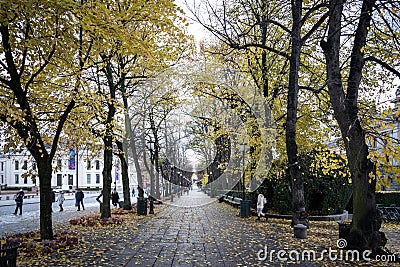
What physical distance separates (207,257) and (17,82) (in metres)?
6.98

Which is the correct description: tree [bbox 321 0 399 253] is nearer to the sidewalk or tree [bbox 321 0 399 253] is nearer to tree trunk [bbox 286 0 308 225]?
the sidewalk

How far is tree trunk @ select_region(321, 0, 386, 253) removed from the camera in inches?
392

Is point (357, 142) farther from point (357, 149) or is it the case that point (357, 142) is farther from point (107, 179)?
point (107, 179)

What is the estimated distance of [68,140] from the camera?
55.2 ft

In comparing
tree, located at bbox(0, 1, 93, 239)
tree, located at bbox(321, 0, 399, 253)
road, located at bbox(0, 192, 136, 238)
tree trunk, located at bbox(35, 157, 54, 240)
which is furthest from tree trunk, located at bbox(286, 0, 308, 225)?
road, located at bbox(0, 192, 136, 238)

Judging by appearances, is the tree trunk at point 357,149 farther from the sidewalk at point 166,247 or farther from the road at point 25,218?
the road at point 25,218

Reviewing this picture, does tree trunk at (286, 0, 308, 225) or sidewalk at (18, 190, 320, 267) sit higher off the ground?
tree trunk at (286, 0, 308, 225)

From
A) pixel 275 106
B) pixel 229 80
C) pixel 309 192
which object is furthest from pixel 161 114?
pixel 309 192

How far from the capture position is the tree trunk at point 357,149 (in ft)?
32.7

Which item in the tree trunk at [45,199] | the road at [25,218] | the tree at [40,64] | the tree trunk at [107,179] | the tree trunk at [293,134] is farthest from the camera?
the tree trunk at [107,179]

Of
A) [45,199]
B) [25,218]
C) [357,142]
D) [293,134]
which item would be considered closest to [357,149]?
[357,142]

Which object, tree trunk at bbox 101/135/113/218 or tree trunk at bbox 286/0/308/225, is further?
tree trunk at bbox 101/135/113/218

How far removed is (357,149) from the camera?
10.2 m

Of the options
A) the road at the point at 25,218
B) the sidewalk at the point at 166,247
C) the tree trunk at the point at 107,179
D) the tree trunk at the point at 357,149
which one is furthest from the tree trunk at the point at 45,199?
the tree trunk at the point at 357,149
